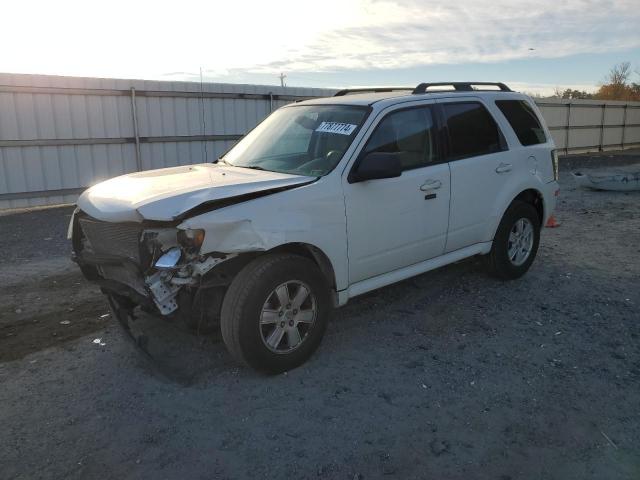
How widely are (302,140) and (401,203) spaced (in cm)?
100

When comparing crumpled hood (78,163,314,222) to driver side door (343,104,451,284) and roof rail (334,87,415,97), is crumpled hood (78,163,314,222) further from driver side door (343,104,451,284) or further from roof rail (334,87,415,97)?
roof rail (334,87,415,97)

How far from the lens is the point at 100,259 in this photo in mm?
3939

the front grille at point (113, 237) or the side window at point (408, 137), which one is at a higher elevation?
the side window at point (408, 137)

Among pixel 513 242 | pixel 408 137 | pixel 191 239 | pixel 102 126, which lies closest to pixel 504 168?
pixel 513 242

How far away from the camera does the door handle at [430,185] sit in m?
4.56

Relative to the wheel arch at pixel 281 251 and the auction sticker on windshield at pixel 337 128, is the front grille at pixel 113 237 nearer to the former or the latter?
the wheel arch at pixel 281 251

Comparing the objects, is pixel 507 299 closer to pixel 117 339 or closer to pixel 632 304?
pixel 632 304

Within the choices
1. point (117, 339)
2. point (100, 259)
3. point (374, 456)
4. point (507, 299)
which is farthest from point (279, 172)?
point (507, 299)

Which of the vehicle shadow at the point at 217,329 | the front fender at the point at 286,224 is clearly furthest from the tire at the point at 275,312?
the vehicle shadow at the point at 217,329

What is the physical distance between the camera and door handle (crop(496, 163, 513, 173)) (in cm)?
530

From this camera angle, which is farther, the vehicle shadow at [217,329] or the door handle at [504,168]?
the door handle at [504,168]

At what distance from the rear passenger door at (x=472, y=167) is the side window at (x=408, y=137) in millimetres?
229

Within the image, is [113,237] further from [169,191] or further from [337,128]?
[337,128]

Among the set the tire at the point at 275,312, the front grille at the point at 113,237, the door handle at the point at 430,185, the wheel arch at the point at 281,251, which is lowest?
the tire at the point at 275,312
